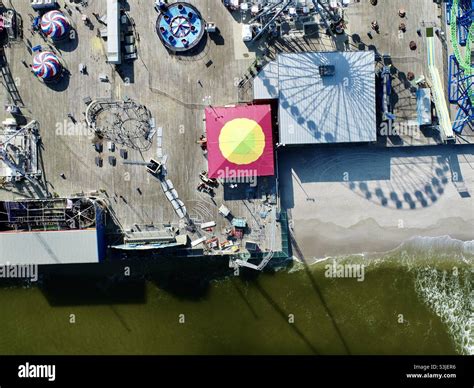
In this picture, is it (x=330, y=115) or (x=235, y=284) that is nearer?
(x=330, y=115)

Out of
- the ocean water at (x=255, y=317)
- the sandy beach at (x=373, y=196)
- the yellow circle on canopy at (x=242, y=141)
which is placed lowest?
the ocean water at (x=255, y=317)

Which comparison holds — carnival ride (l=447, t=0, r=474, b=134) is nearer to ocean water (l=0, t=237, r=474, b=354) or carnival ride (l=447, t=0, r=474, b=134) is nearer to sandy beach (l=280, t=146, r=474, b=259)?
sandy beach (l=280, t=146, r=474, b=259)

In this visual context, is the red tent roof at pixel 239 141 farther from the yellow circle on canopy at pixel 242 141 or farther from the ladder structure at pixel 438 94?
the ladder structure at pixel 438 94

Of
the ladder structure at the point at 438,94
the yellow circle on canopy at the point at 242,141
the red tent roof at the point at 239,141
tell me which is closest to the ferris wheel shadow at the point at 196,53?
the red tent roof at the point at 239,141

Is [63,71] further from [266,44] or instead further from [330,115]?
[330,115]

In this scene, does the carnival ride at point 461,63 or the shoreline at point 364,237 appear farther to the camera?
the shoreline at point 364,237

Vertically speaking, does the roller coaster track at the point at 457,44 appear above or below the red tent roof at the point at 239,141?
above

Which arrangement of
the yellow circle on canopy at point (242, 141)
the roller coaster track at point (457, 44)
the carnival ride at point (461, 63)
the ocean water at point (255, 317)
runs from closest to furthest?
the yellow circle on canopy at point (242, 141) < the roller coaster track at point (457, 44) < the carnival ride at point (461, 63) < the ocean water at point (255, 317)

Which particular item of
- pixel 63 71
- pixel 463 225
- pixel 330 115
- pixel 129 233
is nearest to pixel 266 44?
pixel 330 115
